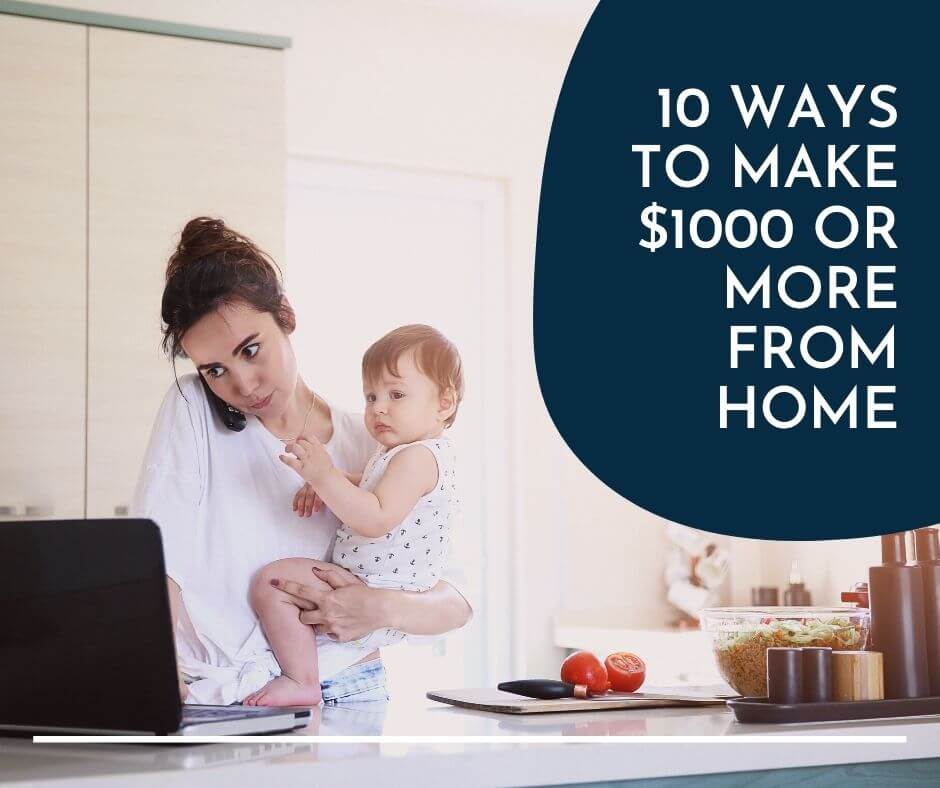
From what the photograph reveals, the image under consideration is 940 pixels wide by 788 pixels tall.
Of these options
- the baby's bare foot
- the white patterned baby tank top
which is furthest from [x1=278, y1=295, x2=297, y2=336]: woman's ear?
the baby's bare foot

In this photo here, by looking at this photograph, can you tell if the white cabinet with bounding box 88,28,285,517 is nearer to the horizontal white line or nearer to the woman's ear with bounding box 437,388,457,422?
the woman's ear with bounding box 437,388,457,422

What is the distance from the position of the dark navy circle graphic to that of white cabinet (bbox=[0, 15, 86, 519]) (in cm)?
108

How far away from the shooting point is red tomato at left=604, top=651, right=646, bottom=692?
1.51 metres

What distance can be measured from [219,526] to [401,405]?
29 centimetres

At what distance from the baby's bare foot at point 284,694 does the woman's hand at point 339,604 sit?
7 centimetres

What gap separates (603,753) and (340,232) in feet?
8.78

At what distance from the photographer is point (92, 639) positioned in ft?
3.59

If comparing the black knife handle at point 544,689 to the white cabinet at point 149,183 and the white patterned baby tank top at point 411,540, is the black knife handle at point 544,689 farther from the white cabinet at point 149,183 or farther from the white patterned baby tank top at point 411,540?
the white cabinet at point 149,183

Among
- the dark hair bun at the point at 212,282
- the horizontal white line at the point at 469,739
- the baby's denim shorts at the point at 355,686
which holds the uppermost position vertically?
the dark hair bun at the point at 212,282

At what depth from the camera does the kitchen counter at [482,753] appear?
93 centimetres

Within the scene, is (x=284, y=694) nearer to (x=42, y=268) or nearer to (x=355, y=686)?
(x=355, y=686)

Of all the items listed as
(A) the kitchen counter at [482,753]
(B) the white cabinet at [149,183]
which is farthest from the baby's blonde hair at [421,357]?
(B) the white cabinet at [149,183]

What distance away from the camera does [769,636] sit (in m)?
1.44

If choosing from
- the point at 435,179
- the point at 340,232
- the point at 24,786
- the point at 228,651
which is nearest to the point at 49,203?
the point at 340,232
